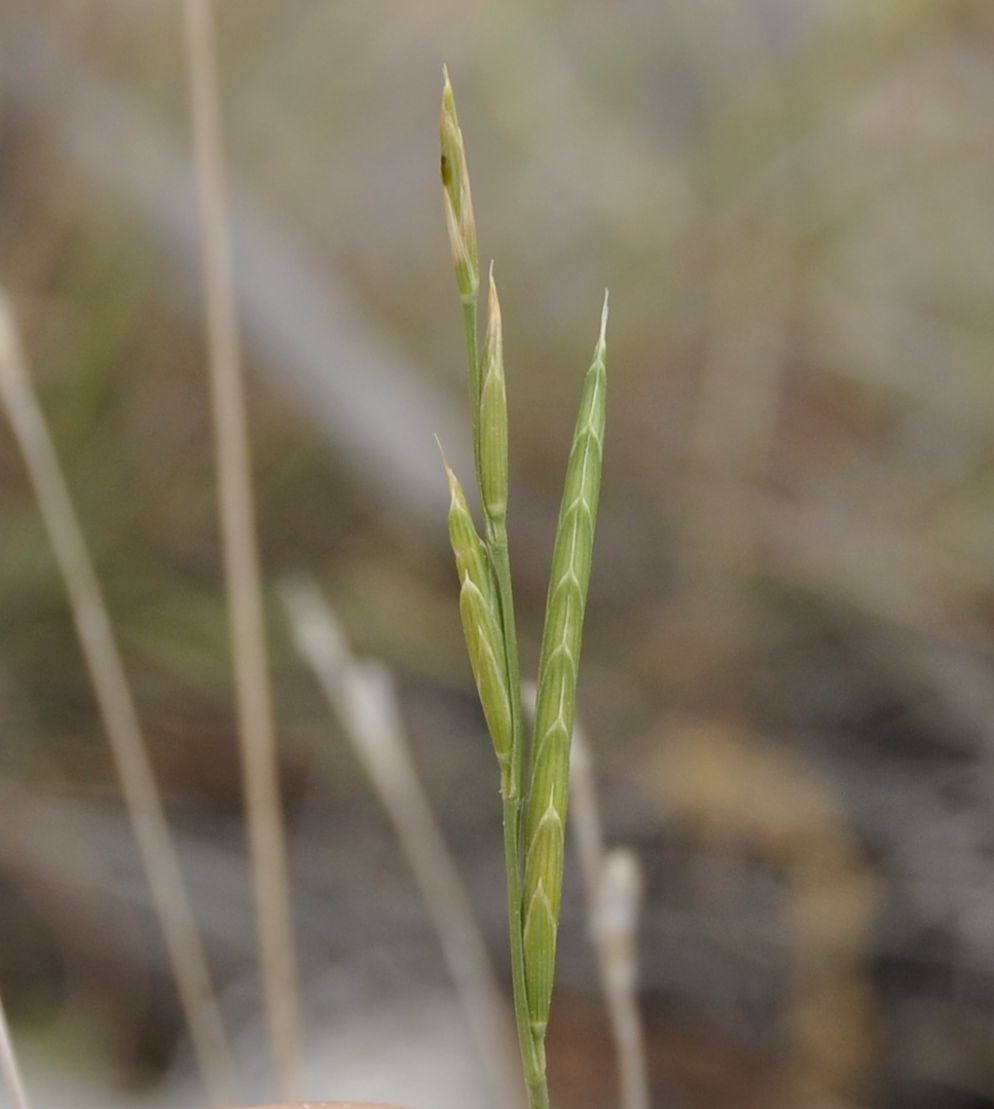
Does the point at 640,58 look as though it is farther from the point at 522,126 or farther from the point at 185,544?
the point at 185,544

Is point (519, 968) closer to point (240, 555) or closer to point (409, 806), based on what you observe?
point (240, 555)

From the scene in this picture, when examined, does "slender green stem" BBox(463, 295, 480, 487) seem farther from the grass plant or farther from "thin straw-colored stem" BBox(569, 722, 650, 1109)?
"thin straw-colored stem" BBox(569, 722, 650, 1109)

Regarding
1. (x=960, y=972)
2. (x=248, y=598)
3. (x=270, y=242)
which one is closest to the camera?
(x=248, y=598)

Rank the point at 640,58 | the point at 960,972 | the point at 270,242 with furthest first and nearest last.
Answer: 1. the point at 640,58
2. the point at 270,242
3. the point at 960,972

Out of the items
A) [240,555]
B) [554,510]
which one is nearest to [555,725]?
[240,555]

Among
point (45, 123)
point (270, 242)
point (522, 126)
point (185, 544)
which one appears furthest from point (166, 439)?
point (522, 126)

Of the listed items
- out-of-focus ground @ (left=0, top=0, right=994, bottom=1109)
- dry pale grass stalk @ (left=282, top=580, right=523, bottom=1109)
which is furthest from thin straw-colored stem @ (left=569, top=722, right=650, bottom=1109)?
out-of-focus ground @ (left=0, top=0, right=994, bottom=1109)

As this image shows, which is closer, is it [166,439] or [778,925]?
[778,925]
